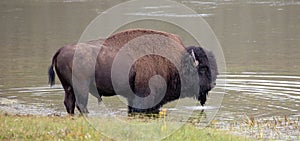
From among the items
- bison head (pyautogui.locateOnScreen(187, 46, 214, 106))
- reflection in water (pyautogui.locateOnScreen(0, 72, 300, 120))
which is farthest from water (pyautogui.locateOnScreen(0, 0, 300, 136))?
bison head (pyautogui.locateOnScreen(187, 46, 214, 106))

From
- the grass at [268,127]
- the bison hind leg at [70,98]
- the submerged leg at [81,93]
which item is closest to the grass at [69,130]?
the grass at [268,127]

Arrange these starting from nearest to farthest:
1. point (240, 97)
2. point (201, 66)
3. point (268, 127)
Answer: point (268, 127) < point (201, 66) < point (240, 97)

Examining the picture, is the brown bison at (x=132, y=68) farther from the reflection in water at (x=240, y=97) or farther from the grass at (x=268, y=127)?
the grass at (x=268, y=127)

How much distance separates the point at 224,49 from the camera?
2538 centimetres

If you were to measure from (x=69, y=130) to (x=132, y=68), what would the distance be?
3.73 metres

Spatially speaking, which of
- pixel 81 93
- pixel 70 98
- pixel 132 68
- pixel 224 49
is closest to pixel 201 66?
pixel 132 68

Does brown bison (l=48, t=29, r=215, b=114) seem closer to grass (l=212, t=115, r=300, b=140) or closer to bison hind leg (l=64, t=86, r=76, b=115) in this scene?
bison hind leg (l=64, t=86, r=76, b=115)

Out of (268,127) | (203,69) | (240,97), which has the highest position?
(203,69)

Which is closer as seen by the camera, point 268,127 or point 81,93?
point 268,127

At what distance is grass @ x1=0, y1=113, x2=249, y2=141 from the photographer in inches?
339

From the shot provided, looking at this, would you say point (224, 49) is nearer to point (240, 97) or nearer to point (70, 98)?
point (240, 97)

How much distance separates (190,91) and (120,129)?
419 centimetres

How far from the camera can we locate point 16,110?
45.7 ft

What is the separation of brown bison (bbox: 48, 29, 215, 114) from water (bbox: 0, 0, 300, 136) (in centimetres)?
134
